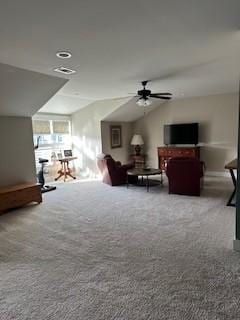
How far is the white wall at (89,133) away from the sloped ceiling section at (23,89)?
2733 mm

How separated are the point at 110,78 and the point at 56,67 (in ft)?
4.21

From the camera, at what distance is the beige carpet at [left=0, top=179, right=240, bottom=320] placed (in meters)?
1.97

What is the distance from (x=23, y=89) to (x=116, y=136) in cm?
433

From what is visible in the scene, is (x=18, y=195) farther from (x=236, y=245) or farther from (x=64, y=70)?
(x=236, y=245)

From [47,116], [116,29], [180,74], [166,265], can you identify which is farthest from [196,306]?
[47,116]

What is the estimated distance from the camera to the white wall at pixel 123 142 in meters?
7.75

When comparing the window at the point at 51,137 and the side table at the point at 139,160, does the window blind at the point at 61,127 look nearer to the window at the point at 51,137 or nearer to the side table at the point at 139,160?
the window at the point at 51,137

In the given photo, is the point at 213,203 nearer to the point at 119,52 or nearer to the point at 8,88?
the point at 119,52

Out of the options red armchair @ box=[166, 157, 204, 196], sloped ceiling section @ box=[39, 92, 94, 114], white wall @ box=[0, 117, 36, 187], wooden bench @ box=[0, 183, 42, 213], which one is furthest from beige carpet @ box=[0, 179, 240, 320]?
sloped ceiling section @ box=[39, 92, 94, 114]

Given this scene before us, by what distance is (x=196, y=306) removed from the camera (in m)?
1.95

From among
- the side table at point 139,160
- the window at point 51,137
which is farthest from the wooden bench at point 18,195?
the side table at point 139,160

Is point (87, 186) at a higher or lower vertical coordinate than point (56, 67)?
lower

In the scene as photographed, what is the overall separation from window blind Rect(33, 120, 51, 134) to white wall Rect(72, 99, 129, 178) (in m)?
1.01

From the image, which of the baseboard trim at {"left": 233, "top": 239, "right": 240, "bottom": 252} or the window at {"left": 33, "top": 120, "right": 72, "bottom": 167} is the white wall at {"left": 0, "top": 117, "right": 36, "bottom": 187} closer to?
the window at {"left": 33, "top": 120, "right": 72, "bottom": 167}
